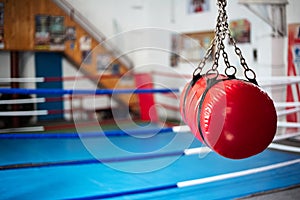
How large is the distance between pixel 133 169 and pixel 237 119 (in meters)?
2.11

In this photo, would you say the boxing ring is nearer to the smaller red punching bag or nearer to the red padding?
the smaller red punching bag

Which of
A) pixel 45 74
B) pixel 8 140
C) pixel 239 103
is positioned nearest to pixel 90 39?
pixel 45 74

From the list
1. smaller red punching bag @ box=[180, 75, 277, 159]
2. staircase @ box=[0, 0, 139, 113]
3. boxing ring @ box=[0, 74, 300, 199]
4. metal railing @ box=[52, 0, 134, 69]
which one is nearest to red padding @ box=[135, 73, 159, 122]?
staircase @ box=[0, 0, 139, 113]

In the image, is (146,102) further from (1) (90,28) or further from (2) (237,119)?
(2) (237,119)

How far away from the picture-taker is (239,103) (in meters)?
1.47

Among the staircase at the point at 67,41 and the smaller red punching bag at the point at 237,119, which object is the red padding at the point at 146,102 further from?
the smaller red punching bag at the point at 237,119

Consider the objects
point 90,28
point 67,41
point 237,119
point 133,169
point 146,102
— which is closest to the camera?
point 237,119

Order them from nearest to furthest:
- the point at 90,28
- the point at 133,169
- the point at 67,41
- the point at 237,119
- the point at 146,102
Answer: the point at 237,119 < the point at 133,169 < the point at 146,102 < the point at 67,41 < the point at 90,28

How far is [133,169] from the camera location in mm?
3428

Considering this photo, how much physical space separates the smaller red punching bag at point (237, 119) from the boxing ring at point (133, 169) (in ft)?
3.15

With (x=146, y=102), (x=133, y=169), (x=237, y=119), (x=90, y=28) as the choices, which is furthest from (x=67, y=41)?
(x=237, y=119)

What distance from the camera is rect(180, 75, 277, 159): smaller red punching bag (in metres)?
1.47

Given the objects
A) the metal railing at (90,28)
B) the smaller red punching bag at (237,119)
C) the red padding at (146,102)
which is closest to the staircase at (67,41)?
the metal railing at (90,28)

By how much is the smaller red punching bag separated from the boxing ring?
96cm
